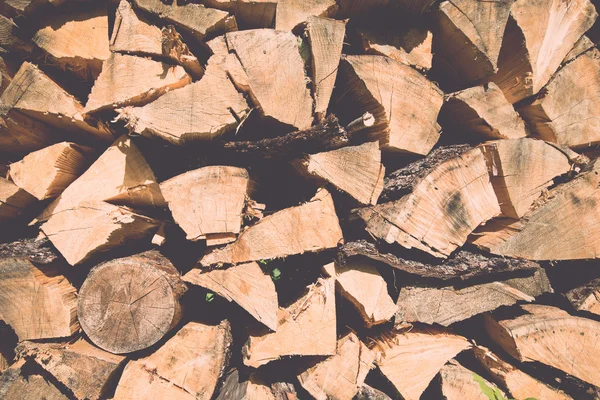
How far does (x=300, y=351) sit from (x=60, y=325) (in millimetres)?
1240

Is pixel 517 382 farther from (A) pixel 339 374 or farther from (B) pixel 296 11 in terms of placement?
(B) pixel 296 11

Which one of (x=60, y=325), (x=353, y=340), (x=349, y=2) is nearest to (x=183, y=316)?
(x=60, y=325)

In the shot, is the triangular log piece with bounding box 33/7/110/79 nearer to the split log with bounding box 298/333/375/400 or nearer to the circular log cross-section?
the circular log cross-section

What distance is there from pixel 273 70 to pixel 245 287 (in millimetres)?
1069

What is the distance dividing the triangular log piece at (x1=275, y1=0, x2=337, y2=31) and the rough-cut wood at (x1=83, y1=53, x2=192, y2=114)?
23.7 inches

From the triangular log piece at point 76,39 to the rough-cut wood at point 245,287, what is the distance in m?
1.23

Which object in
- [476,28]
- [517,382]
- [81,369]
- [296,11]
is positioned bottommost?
[81,369]

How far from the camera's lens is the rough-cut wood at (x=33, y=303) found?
1.98 meters

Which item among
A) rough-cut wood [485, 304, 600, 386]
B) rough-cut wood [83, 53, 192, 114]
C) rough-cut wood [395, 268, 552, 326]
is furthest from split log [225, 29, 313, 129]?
rough-cut wood [485, 304, 600, 386]

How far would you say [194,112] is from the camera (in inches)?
72.1

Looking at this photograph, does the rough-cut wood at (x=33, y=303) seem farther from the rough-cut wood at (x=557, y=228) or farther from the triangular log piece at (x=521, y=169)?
the triangular log piece at (x=521, y=169)

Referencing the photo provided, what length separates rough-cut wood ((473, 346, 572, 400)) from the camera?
226 centimetres

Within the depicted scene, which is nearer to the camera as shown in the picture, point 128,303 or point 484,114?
point 128,303

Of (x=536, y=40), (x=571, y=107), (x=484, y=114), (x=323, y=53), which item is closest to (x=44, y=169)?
(x=323, y=53)
